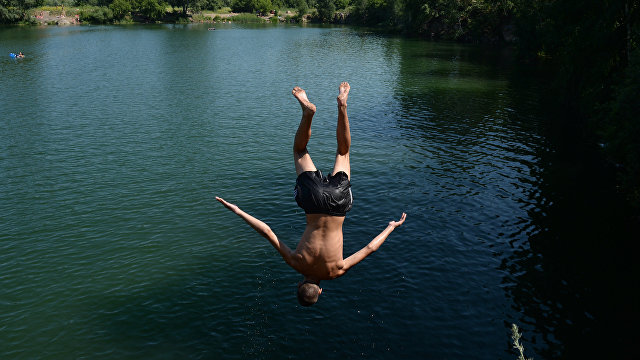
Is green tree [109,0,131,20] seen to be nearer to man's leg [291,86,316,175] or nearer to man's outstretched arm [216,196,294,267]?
man's leg [291,86,316,175]

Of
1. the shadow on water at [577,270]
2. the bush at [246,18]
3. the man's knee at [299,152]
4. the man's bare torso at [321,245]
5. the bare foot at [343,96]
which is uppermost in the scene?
the bush at [246,18]

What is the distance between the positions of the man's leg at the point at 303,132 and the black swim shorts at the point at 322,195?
17.0 inches

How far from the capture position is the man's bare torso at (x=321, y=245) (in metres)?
10.2

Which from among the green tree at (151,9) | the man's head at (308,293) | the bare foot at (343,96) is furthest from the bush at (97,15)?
the man's head at (308,293)

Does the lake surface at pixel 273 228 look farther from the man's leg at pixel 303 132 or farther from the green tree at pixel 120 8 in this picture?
the green tree at pixel 120 8

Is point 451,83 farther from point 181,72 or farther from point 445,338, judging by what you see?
point 445,338

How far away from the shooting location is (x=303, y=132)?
408 inches

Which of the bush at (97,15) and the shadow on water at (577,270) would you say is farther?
the bush at (97,15)

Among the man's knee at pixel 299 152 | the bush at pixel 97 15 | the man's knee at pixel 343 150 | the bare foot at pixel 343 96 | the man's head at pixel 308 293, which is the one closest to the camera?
the man's head at pixel 308 293

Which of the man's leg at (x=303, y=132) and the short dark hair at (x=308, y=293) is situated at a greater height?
the man's leg at (x=303, y=132)

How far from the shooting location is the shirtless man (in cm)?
1006

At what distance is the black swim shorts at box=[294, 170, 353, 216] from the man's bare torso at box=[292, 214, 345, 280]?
18cm

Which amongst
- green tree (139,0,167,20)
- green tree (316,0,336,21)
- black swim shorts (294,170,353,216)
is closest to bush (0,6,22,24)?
green tree (139,0,167,20)

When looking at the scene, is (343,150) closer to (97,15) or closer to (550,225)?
(550,225)
